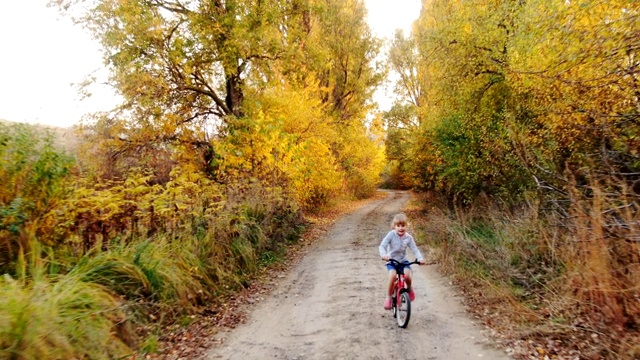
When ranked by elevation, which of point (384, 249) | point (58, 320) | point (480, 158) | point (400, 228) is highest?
point (480, 158)

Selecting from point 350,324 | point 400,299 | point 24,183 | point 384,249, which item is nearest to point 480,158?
point 384,249

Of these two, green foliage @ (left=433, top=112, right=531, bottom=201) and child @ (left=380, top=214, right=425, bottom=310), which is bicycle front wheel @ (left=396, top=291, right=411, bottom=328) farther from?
green foliage @ (left=433, top=112, right=531, bottom=201)

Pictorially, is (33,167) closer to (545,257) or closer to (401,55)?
(545,257)

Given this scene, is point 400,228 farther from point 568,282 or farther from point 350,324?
point 568,282

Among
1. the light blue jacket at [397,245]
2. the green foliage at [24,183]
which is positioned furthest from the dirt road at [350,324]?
the green foliage at [24,183]

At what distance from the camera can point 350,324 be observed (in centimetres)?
612

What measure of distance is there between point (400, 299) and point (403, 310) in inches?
6.5

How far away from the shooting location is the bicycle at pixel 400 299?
5902mm

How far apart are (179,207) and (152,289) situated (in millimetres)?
2258

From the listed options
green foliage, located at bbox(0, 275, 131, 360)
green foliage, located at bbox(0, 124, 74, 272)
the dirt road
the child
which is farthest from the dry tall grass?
green foliage, located at bbox(0, 124, 74, 272)

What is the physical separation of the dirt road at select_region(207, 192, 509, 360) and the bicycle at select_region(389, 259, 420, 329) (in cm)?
14

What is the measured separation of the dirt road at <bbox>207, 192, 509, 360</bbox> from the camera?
17.1ft

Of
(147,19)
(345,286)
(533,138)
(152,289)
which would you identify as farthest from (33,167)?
(533,138)

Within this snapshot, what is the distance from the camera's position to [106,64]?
39.8ft
